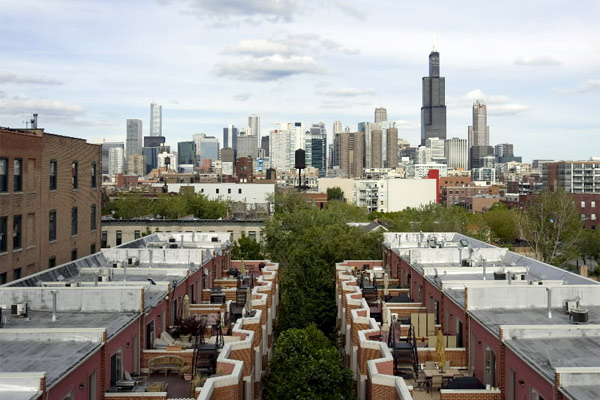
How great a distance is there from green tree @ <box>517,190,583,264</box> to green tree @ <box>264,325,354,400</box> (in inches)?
2678

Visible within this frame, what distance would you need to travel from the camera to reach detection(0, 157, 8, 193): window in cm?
3438

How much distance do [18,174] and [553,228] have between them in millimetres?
69361

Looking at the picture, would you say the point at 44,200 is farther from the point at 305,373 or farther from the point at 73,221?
the point at 305,373

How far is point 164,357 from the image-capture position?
22.1 m

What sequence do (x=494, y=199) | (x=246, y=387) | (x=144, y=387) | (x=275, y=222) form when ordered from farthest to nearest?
1. (x=494, y=199)
2. (x=275, y=222)
3. (x=246, y=387)
4. (x=144, y=387)

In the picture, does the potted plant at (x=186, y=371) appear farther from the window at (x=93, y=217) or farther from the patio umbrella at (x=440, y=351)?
the window at (x=93, y=217)

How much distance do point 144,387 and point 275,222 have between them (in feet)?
173

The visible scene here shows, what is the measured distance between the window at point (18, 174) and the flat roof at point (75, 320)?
1474 centimetres

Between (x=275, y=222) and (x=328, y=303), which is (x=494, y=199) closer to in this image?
(x=275, y=222)

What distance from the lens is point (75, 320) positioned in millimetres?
22062

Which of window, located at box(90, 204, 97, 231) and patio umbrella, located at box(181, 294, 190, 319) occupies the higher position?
window, located at box(90, 204, 97, 231)

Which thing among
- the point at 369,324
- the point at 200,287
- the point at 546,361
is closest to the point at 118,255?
the point at 200,287

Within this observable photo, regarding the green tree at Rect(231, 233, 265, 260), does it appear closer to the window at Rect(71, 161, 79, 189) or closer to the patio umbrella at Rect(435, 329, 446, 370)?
the window at Rect(71, 161, 79, 189)

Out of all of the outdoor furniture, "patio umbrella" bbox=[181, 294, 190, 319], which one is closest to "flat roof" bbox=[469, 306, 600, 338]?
the outdoor furniture
